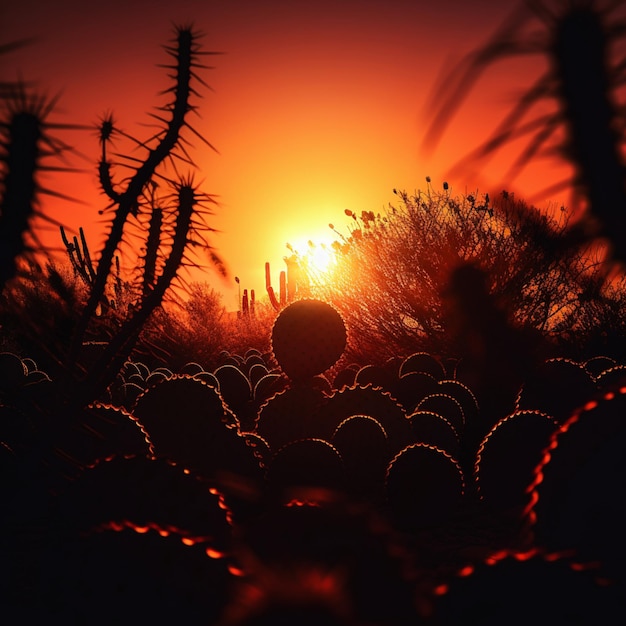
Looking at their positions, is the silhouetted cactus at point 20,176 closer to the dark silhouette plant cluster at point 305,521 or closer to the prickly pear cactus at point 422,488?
the dark silhouette plant cluster at point 305,521

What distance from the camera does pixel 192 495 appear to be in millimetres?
2141

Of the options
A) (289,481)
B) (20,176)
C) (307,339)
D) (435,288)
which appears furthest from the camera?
(435,288)

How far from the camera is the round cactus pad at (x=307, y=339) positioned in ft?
18.4

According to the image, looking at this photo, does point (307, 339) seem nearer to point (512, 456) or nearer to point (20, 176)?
point (512, 456)

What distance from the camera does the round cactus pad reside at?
5.61 m

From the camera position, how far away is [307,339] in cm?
561

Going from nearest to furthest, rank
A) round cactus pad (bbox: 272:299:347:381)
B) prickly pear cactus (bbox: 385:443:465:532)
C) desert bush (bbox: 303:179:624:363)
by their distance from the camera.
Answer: prickly pear cactus (bbox: 385:443:465:532) < round cactus pad (bbox: 272:299:347:381) < desert bush (bbox: 303:179:624:363)

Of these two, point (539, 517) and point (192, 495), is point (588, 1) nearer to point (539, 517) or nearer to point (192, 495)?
point (539, 517)

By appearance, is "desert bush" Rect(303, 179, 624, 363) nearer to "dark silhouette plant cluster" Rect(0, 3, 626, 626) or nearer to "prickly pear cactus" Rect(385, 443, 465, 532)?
"dark silhouette plant cluster" Rect(0, 3, 626, 626)

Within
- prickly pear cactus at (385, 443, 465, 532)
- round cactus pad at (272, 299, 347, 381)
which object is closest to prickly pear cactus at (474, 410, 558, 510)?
prickly pear cactus at (385, 443, 465, 532)

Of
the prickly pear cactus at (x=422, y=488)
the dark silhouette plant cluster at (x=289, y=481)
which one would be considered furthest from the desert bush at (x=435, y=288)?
the prickly pear cactus at (x=422, y=488)

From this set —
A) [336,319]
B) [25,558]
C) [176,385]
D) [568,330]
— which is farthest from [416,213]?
[25,558]

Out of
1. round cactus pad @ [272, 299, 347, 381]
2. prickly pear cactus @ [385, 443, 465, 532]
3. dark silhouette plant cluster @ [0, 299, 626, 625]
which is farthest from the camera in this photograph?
round cactus pad @ [272, 299, 347, 381]

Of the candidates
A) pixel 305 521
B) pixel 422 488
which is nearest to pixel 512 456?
pixel 422 488
